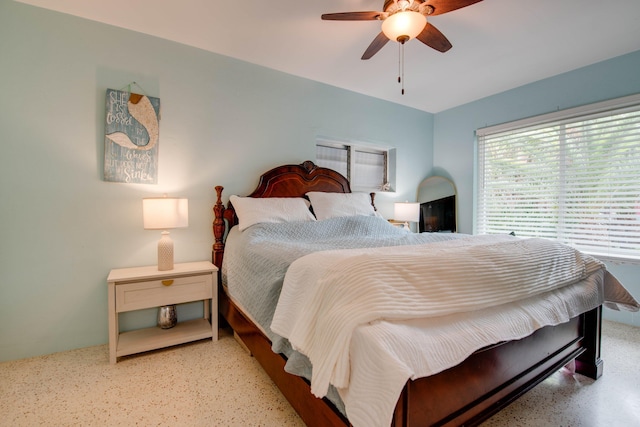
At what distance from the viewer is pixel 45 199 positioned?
2.04 metres

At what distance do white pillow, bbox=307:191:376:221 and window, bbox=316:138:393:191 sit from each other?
572 mm

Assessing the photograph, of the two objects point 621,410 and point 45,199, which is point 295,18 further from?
point 621,410

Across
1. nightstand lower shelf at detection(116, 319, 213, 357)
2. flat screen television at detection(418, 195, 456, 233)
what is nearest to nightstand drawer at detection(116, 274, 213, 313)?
nightstand lower shelf at detection(116, 319, 213, 357)


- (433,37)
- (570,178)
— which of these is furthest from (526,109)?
(433,37)

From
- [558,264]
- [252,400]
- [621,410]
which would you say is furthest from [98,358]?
[621,410]

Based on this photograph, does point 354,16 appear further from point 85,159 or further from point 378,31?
point 85,159

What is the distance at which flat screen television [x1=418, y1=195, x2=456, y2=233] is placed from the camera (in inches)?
156

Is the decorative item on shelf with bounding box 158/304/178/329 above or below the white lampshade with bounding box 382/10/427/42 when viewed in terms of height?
below

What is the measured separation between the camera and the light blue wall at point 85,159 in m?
1.97

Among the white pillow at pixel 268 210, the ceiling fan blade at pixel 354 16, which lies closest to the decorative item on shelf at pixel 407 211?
the white pillow at pixel 268 210

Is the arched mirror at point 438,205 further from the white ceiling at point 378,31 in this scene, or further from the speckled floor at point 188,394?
the speckled floor at point 188,394

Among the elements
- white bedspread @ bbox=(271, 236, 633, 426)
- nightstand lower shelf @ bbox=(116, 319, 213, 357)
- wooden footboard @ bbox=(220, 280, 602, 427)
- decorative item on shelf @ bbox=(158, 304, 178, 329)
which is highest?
white bedspread @ bbox=(271, 236, 633, 426)

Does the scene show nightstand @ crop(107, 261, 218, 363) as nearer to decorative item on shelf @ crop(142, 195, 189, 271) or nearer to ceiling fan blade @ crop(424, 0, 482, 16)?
decorative item on shelf @ crop(142, 195, 189, 271)

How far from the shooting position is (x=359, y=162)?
3.74m
